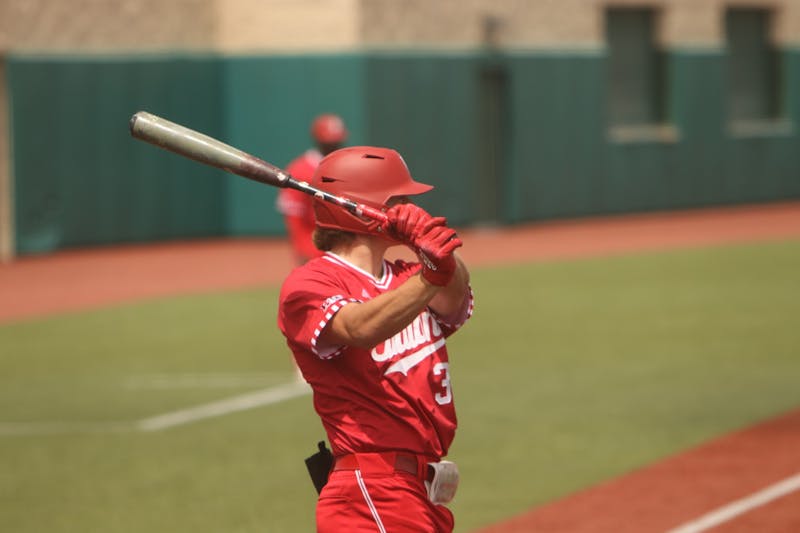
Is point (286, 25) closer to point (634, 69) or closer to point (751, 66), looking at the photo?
point (634, 69)

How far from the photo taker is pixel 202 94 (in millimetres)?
26125

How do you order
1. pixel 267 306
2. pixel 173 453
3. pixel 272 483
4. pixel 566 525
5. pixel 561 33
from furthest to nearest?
pixel 561 33
pixel 267 306
pixel 173 453
pixel 272 483
pixel 566 525

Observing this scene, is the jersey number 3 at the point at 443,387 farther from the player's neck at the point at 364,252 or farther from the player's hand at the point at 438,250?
the player's hand at the point at 438,250

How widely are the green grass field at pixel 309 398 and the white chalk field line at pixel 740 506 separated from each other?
99 cm

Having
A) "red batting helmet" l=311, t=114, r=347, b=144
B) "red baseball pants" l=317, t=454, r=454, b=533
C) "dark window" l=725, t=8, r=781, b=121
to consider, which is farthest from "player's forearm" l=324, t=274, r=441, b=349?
"dark window" l=725, t=8, r=781, b=121

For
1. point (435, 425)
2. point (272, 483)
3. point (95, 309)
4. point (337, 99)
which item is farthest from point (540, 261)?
point (435, 425)

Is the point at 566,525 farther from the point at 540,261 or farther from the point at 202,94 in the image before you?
the point at 202,94

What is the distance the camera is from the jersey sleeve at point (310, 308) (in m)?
4.69

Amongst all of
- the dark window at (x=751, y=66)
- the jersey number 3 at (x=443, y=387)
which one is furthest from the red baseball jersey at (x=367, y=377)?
the dark window at (x=751, y=66)

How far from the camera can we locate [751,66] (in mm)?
33812

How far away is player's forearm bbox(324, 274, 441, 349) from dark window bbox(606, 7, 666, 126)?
26359mm

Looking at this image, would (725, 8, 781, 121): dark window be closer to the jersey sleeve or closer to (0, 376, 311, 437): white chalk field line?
(0, 376, 311, 437): white chalk field line

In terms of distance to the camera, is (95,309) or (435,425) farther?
(95,309)

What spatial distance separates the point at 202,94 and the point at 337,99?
2393mm
